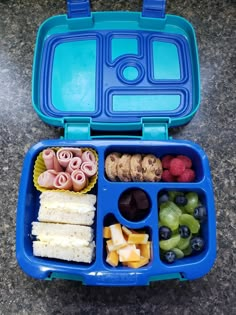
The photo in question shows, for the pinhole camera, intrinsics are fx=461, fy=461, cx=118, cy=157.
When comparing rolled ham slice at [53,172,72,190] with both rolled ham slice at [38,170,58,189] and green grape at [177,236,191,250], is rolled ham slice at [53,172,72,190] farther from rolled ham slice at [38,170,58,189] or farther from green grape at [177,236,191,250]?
green grape at [177,236,191,250]

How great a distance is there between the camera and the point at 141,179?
75cm

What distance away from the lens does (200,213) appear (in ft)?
2.38

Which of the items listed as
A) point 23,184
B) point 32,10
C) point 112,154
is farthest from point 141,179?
point 32,10

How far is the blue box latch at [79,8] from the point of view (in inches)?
32.5

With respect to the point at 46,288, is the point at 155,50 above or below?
above

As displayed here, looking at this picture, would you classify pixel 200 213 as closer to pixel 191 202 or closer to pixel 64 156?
pixel 191 202

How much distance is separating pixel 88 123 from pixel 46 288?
0.94ft

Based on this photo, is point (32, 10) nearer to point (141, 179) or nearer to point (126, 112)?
point (126, 112)

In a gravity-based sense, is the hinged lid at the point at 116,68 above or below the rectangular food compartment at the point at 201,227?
above

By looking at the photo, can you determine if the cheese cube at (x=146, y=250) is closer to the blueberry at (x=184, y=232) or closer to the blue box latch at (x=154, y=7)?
the blueberry at (x=184, y=232)

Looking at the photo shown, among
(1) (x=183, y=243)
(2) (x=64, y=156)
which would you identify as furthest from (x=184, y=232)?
(2) (x=64, y=156)

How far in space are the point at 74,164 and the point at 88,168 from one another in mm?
24

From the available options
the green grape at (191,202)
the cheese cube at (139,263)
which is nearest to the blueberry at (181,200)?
the green grape at (191,202)

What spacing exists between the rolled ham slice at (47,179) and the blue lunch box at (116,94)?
20mm
